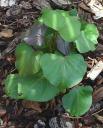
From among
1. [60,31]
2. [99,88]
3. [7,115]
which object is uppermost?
[60,31]

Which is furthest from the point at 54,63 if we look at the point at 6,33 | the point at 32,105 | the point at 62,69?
the point at 6,33

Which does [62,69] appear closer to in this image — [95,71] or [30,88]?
[30,88]

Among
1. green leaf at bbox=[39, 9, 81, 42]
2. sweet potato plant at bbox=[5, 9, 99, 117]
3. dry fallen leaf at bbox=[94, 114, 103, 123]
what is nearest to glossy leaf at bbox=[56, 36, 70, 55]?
sweet potato plant at bbox=[5, 9, 99, 117]

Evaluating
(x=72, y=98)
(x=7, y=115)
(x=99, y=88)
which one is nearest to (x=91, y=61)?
(x=99, y=88)

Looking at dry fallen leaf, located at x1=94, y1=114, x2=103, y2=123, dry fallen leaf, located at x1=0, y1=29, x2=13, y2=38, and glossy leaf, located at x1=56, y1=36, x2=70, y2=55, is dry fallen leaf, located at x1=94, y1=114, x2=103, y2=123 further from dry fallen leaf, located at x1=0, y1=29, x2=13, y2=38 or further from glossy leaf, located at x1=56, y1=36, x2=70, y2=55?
dry fallen leaf, located at x1=0, y1=29, x2=13, y2=38

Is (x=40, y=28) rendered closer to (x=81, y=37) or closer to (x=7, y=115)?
(x=81, y=37)

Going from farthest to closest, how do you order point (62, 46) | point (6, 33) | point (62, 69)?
1. point (6, 33)
2. point (62, 46)
3. point (62, 69)
